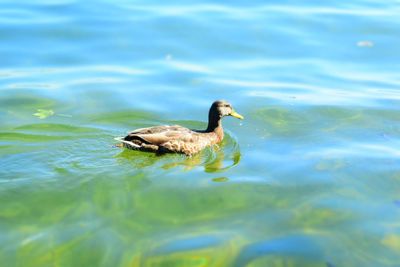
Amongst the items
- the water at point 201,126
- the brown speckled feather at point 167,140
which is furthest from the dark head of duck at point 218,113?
the brown speckled feather at point 167,140

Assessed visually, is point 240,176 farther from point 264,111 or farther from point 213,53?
point 213,53

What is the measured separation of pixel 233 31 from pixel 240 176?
6033 mm

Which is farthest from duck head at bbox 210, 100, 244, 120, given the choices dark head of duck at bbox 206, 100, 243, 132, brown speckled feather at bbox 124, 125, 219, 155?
brown speckled feather at bbox 124, 125, 219, 155

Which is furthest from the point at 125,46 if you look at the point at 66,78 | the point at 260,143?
the point at 260,143

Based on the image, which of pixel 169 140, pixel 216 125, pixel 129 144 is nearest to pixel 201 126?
pixel 216 125

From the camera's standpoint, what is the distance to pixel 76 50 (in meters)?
12.3

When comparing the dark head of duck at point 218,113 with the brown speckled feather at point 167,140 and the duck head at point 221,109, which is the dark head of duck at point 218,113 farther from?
the brown speckled feather at point 167,140

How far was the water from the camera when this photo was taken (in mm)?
6496

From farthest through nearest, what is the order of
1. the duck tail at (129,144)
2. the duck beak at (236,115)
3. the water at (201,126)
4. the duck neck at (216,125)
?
the duck beak at (236,115)
the duck neck at (216,125)
the duck tail at (129,144)
the water at (201,126)

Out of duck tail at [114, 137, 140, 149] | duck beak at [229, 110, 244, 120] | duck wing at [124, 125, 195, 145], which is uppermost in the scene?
duck beak at [229, 110, 244, 120]

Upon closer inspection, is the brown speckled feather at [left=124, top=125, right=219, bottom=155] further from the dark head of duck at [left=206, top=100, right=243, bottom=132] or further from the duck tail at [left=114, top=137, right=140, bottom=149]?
the dark head of duck at [left=206, top=100, right=243, bottom=132]

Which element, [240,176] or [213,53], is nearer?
[240,176]

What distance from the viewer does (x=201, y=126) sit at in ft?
32.6

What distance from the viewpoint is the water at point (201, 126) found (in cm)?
650
